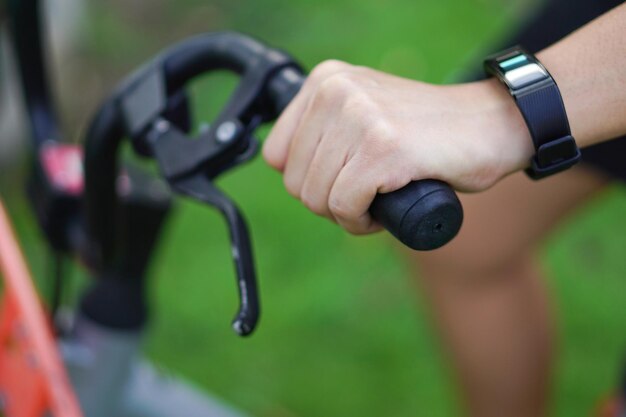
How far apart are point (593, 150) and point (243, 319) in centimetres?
71

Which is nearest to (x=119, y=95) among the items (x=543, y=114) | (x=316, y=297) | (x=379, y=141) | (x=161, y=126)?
(x=161, y=126)

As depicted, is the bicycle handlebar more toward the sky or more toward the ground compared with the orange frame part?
more toward the sky

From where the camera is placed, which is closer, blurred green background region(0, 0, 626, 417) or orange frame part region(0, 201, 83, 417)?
orange frame part region(0, 201, 83, 417)

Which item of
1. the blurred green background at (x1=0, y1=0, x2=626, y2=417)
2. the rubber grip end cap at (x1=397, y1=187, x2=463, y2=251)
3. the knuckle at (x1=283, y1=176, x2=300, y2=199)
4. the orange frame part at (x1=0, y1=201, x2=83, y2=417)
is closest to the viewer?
the rubber grip end cap at (x1=397, y1=187, x2=463, y2=251)

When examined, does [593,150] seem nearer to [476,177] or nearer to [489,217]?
[489,217]

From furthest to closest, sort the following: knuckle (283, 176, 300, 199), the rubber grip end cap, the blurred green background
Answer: the blurred green background
knuckle (283, 176, 300, 199)
the rubber grip end cap

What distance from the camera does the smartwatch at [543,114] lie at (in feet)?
2.50

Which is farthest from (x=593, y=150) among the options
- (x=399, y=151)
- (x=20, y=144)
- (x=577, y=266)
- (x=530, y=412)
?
(x=20, y=144)

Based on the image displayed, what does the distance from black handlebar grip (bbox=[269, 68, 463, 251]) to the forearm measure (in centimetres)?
15

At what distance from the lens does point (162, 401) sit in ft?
4.24

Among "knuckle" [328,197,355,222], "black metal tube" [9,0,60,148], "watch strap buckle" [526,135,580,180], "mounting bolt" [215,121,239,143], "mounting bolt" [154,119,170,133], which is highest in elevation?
"watch strap buckle" [526,135,580,180]

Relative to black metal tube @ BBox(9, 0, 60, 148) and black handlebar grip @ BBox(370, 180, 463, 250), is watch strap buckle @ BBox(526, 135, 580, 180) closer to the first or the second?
black handlebar grip @ BBox(370, 180, 463, 250)

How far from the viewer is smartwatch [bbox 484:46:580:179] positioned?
0.76m

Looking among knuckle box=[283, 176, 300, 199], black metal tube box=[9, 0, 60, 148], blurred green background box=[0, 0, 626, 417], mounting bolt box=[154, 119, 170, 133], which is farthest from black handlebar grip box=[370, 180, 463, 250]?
blurred green background box=[0, 0, 626, 417]
